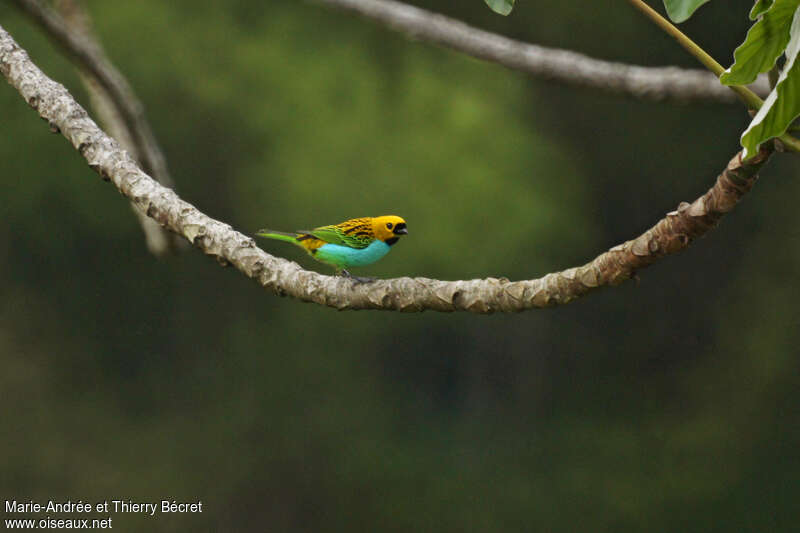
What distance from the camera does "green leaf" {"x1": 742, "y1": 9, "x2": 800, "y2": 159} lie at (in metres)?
1.09

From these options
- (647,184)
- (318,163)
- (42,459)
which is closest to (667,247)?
(318,163)

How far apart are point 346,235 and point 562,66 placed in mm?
1235

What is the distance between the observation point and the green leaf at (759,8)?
1.12 metres

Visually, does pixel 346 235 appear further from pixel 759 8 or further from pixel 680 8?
pixel 759 8

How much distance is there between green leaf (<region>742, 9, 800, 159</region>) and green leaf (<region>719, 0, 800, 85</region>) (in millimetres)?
17

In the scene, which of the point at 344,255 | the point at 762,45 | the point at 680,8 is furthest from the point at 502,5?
the point at 344,255

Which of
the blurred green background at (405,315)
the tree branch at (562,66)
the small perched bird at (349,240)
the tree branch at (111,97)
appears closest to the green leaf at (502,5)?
the small perched bird at (349,240)

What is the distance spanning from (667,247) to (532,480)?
779 cm

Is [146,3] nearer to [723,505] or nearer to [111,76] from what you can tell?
[111,76]

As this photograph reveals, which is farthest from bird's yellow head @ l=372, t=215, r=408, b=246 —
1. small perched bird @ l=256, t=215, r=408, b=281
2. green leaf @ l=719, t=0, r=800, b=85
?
green leaf @ l=719, t=0, r=800, b=85

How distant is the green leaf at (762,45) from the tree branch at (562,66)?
1808mm

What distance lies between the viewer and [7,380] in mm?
8969

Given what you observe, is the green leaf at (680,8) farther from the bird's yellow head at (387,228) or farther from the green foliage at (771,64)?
the bird's yellow head at (387,228)

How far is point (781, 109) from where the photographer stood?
1125mm
